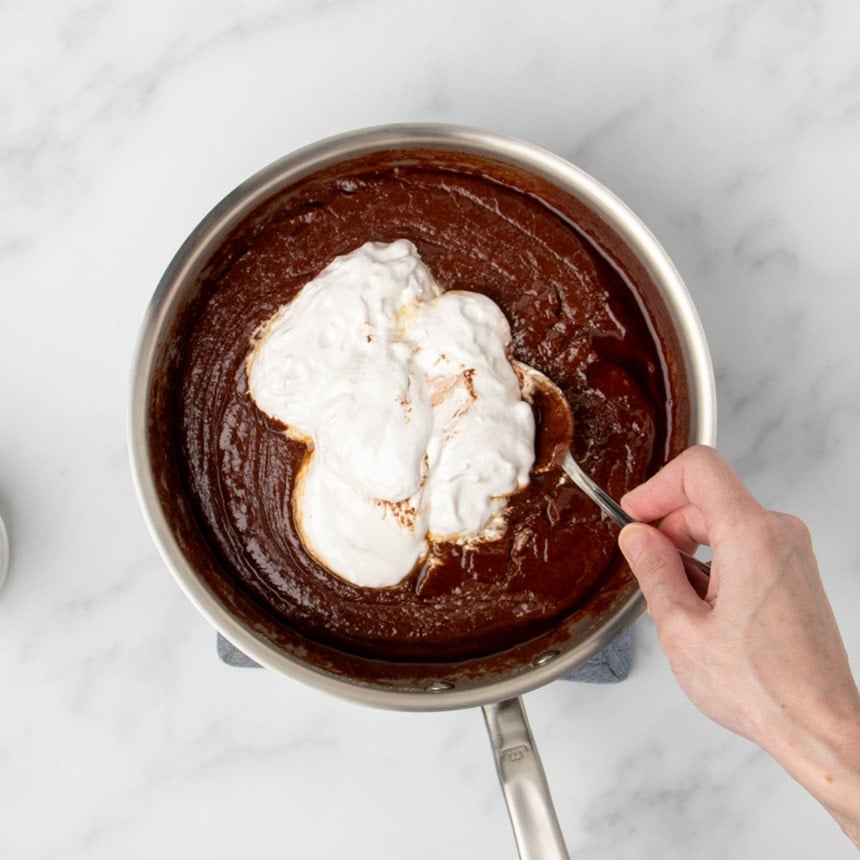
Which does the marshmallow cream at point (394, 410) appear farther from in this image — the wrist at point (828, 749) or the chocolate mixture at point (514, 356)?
the wrist at point (828, 749)

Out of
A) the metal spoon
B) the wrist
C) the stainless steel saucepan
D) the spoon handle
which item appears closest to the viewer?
the wrist

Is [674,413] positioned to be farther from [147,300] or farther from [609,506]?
[147,300]

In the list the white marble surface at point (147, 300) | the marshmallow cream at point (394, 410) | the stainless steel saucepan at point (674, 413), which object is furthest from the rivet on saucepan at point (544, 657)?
the white marble surface at point (147, 300)

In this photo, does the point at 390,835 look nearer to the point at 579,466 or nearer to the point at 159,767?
the point at 159,767

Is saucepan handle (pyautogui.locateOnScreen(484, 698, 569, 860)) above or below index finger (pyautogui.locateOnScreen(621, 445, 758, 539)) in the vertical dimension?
below

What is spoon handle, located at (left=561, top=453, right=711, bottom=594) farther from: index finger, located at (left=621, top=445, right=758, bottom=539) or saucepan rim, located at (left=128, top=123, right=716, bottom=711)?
saucepan rim, located at (left=128, top=123, right=716, bottom=711)

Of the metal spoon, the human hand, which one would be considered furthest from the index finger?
the metal spoon
